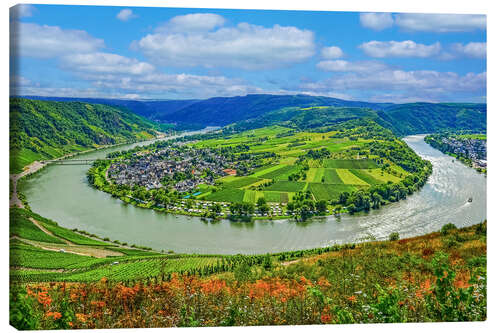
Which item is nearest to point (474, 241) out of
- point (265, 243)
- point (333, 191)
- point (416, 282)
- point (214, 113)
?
point (416, 282)

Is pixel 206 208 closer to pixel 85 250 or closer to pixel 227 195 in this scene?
pixel 227 195

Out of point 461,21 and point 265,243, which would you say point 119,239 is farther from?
point 461,21

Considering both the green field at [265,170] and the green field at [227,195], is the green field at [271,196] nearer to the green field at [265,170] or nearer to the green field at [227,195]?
the green field at [265,170]

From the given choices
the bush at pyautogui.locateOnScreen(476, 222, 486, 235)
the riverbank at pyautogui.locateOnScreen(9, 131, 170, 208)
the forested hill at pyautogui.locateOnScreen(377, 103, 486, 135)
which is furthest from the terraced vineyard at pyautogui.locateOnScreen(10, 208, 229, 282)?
the forested hill at pyautogui.locateOnScreen(377, 103, 486, 135)

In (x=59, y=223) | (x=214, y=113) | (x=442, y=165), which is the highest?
(x=214, y=113)

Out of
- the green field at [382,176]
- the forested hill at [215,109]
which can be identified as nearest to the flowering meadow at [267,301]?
the green field at [382,176]
